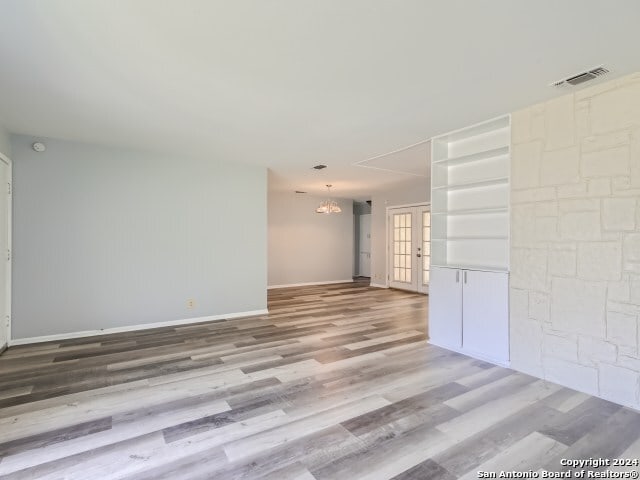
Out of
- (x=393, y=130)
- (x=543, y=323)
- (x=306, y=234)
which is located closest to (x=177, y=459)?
(x=543, y=323)

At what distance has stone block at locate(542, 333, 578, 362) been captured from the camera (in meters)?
2.89

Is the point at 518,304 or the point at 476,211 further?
the point at 476,211

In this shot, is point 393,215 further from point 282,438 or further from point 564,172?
point 282,438

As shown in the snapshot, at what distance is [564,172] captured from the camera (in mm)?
2986

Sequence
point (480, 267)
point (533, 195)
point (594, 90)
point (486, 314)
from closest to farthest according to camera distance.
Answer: point (594, 90) → point (533, 195) → point (486, 314) → point (480, 267)

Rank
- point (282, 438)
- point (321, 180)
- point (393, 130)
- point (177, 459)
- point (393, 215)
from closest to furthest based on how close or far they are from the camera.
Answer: point (177, 459)
point (282, 438)
point (393, 130)
point (321, 180)
point (393, 215)

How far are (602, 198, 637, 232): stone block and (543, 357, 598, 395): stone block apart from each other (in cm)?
122

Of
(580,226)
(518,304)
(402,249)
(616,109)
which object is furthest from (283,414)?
(402,249)

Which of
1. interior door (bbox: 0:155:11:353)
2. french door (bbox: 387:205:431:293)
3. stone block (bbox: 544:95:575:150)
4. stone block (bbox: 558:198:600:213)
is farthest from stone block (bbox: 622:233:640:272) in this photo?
interior door (bbox: 0:155:11:353)

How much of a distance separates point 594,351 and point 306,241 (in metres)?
7.28

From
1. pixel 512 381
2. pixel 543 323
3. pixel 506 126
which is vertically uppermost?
pixel 506 126

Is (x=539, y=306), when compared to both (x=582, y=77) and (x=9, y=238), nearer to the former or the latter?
(x=582, y=77)

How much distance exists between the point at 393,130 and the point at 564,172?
5.85ft

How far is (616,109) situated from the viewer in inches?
Result: 105
